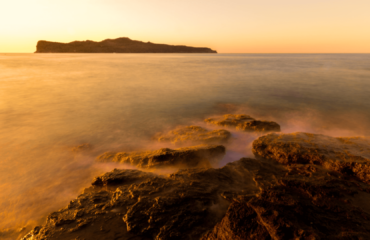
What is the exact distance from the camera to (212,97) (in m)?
13.7

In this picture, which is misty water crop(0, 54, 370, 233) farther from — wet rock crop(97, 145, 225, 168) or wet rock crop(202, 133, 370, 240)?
wet rock crop(202, 133, 370, 240)

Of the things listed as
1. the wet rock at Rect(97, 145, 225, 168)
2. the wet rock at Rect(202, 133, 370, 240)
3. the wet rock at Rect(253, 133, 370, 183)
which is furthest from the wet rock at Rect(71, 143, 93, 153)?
the wet rock at Rect(253, 133, 370, 183)

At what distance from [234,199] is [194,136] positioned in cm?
400

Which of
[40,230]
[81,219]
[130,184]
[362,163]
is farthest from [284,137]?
[40,230]

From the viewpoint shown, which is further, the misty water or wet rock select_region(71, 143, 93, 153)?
wet rock select_region(71, 143, 93, 153)

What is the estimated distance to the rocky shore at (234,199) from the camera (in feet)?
8.16

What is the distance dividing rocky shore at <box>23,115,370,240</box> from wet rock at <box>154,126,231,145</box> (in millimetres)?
1300

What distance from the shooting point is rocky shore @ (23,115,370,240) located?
249cm

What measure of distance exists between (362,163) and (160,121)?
7.19m

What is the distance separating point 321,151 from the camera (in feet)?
15.3

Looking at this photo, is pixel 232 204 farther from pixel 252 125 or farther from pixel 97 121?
pixel 97 121

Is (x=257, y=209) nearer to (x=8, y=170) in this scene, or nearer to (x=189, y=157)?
→ (x=189, y=157)

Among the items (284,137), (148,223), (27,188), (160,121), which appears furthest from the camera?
(160,121)

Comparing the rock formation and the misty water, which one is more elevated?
the rock formation
